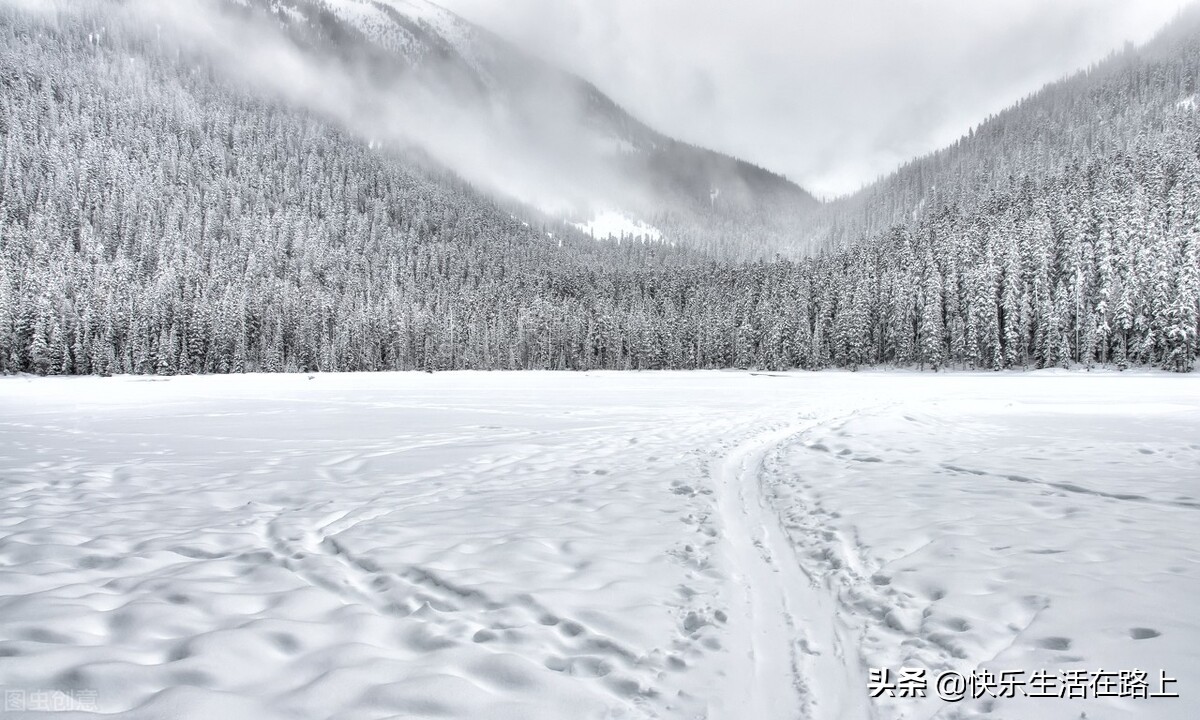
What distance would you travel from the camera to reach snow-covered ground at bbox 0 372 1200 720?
10.2 feet

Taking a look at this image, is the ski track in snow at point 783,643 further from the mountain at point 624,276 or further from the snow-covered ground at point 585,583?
the mountain at point 624,276

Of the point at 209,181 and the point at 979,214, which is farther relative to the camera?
the point at 209,181

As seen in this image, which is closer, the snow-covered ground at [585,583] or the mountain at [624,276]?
the snow-covered ground at [585,583]

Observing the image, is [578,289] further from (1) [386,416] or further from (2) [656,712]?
(2) [656,712]

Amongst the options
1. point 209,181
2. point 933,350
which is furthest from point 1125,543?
point 209,181

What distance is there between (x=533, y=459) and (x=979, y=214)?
396ft

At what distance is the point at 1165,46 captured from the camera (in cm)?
19662

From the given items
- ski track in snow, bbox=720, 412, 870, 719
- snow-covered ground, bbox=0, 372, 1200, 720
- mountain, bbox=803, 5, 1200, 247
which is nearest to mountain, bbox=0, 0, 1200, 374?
mountain, bbox=803, 5, 1200, 247

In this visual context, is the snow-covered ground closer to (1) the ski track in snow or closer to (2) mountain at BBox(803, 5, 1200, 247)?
(1) the ski track in snow

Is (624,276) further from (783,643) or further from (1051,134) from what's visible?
(783,643)

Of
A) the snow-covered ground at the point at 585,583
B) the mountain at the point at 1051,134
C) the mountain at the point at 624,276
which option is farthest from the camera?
the mountain at the point at 1051,134

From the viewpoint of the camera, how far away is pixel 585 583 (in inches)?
187

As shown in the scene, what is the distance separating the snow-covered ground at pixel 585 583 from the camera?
3094 mm

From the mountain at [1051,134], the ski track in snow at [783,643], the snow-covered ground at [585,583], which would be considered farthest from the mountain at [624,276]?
the ski track in snow at [783,643]
